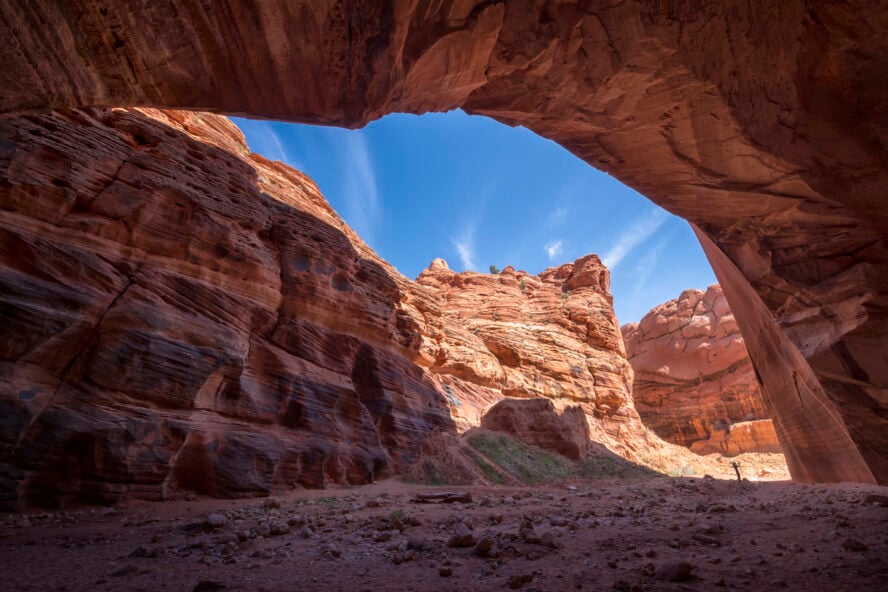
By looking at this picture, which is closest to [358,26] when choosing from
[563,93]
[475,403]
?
[563,93]

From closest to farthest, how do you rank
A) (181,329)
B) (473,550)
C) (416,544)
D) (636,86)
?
(473,550) < (416,544) < (636,86) < (181,329)

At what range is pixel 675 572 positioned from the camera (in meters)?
3.34

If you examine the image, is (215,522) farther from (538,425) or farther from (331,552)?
(538,425)

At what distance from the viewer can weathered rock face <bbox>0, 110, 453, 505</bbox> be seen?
867 cm

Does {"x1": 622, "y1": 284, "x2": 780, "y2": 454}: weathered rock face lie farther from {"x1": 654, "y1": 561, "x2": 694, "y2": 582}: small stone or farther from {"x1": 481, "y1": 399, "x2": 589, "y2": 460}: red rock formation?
{"x1": 654, "y1": 561, "x2": 694, "y2": 582}: small stone

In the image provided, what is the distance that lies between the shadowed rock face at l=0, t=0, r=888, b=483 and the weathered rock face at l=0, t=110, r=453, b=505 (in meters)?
7.26

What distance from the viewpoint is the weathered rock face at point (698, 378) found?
4253cm

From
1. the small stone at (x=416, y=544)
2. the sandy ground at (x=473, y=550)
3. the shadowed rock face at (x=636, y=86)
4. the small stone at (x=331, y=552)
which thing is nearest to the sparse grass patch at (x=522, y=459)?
the sandy ground at (x=473, y=550)

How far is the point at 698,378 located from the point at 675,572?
50.6 metres

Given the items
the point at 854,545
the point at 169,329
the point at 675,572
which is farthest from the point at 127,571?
the point at 169,329

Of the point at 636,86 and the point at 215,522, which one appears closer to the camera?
the point at 636,86

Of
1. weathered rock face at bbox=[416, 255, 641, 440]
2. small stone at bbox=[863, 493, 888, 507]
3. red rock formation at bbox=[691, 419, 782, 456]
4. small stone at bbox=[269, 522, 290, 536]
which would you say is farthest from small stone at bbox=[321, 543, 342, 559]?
red rock formation at bbox=[691, 419, 782, 456]

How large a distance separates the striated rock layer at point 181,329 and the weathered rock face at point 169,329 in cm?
4

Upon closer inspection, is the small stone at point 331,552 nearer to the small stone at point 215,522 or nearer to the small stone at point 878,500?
the small stone at point 215,522
